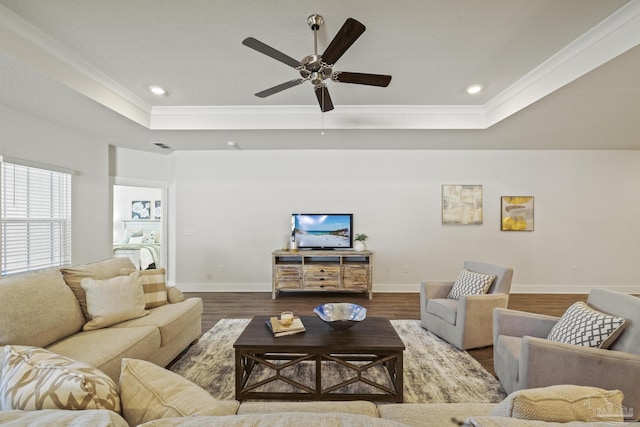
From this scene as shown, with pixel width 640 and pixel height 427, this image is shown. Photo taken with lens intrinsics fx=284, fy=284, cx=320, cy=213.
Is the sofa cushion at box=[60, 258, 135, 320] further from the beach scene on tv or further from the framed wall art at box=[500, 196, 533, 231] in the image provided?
the framed wall art at box=[500, 196, 533, 231]

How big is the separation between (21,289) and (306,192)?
148 inches

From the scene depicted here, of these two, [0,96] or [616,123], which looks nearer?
[0,96]

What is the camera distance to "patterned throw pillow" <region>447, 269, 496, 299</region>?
9.53 feet

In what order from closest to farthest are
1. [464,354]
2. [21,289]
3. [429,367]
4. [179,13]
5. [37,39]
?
[21,289] → [179,13] → [37,39] → [429,367] → [464,354]

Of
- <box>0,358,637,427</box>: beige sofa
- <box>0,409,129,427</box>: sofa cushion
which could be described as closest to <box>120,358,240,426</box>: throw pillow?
<box>0,358,637,427</box>: beige sofa

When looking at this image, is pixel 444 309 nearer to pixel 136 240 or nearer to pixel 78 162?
pixel 78 162

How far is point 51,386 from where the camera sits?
80cm

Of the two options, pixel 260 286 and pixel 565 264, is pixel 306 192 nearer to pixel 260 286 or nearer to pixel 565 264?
pixel 260 286

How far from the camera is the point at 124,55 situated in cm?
251

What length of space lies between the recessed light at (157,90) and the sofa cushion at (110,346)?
2459mm

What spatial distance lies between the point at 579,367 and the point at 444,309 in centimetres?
130

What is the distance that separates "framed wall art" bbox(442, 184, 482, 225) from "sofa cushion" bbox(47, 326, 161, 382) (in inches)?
181

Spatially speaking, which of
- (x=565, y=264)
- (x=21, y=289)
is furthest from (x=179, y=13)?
(x=565, y=264)

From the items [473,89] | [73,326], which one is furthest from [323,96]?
[73,326]
